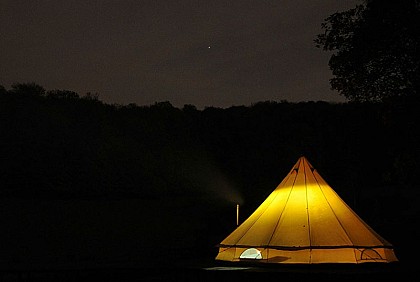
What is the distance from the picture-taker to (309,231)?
1091 cm

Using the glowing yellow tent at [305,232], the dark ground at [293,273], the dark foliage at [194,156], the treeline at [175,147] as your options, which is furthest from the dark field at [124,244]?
the treeline at [175,147]

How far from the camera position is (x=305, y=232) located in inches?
430

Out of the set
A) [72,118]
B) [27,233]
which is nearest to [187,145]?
[72,118]

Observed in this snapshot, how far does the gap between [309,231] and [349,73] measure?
6.08 metres

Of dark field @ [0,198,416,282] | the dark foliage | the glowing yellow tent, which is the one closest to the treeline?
the dark foliage

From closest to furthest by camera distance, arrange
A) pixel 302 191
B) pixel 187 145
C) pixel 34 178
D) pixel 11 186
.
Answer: pixel 302 191
pixel 11 186
pixel 34 178
pixel 187 145

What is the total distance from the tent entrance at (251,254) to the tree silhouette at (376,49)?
6.03 metres

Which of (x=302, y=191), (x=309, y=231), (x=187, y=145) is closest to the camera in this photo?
(x=309, y=231)

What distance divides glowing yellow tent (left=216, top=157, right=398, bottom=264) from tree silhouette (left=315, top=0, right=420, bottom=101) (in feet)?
15.1

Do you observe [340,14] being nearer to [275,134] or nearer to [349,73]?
[349,73]

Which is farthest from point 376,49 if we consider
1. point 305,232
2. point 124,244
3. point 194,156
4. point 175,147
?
point 175,147

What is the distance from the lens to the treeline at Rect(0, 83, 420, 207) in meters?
31.1

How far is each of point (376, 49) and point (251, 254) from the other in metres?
6.67

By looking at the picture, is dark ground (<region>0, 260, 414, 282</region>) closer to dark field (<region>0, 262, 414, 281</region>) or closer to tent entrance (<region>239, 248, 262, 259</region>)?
dark field (<region>0, 262, 414, 281</region>)
